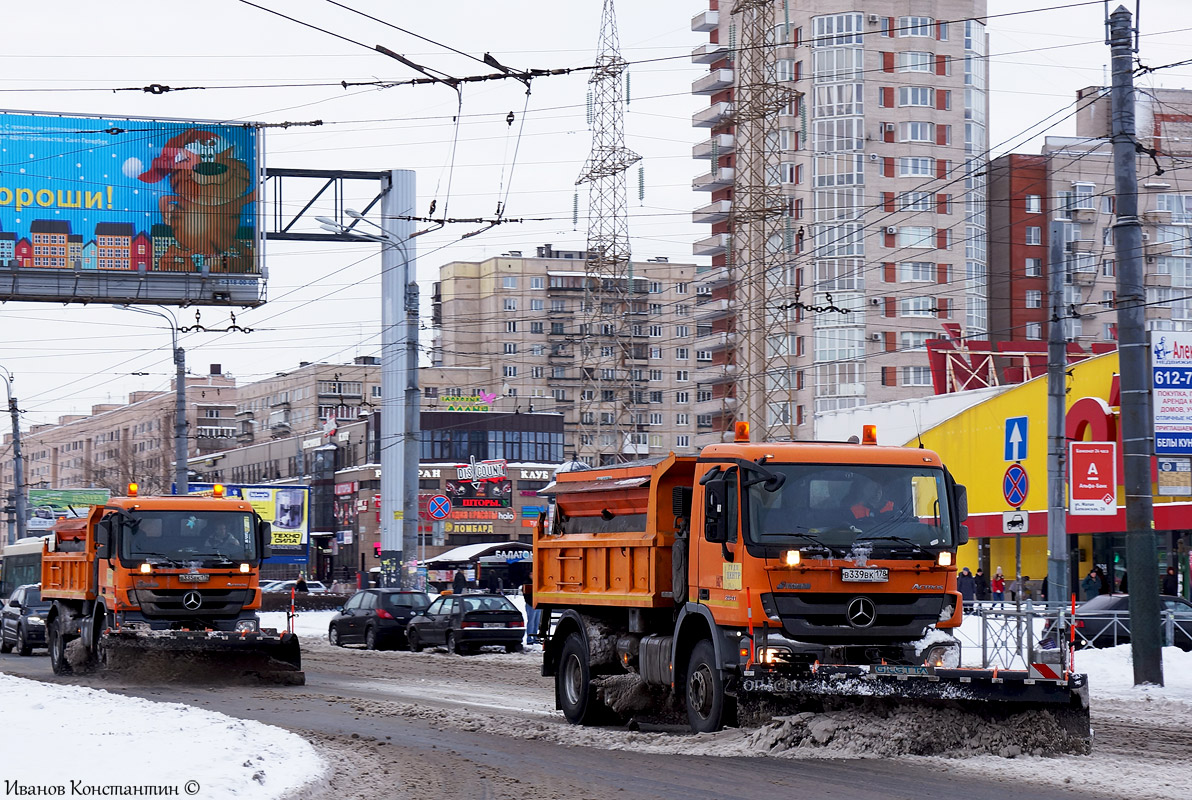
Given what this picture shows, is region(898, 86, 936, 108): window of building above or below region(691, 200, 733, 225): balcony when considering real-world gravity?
above

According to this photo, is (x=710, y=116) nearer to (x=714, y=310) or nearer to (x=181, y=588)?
(x=714, y=310)

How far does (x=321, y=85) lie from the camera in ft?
78.6

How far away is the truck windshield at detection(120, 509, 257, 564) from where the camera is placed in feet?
77.8

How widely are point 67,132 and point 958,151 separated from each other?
70136mm

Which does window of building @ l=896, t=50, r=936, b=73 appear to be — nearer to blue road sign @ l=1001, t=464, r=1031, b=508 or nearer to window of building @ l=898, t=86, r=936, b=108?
window of building @ l=898, t=86, r=936, b=108

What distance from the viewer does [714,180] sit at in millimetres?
105312

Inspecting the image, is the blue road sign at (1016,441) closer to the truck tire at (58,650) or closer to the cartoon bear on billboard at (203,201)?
the truck tire at (58,650)

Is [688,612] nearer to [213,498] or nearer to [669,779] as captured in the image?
[669,779]

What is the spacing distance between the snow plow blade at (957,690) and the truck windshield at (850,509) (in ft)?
4.09

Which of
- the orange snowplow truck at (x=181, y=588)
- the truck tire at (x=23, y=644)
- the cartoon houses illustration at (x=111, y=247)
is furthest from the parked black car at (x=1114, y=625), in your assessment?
the cartoon houses illustration at (x=111, y=247)

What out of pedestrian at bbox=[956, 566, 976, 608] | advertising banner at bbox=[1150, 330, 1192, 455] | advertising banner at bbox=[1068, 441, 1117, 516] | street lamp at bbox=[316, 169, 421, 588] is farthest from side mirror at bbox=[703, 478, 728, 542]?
pedestrian at bbox=[956, 566, 976, 608]

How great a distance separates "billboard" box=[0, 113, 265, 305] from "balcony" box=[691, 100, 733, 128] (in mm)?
65411

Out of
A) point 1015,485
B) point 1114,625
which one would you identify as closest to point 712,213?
point 1114,625

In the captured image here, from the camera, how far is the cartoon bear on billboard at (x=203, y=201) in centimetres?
4153
